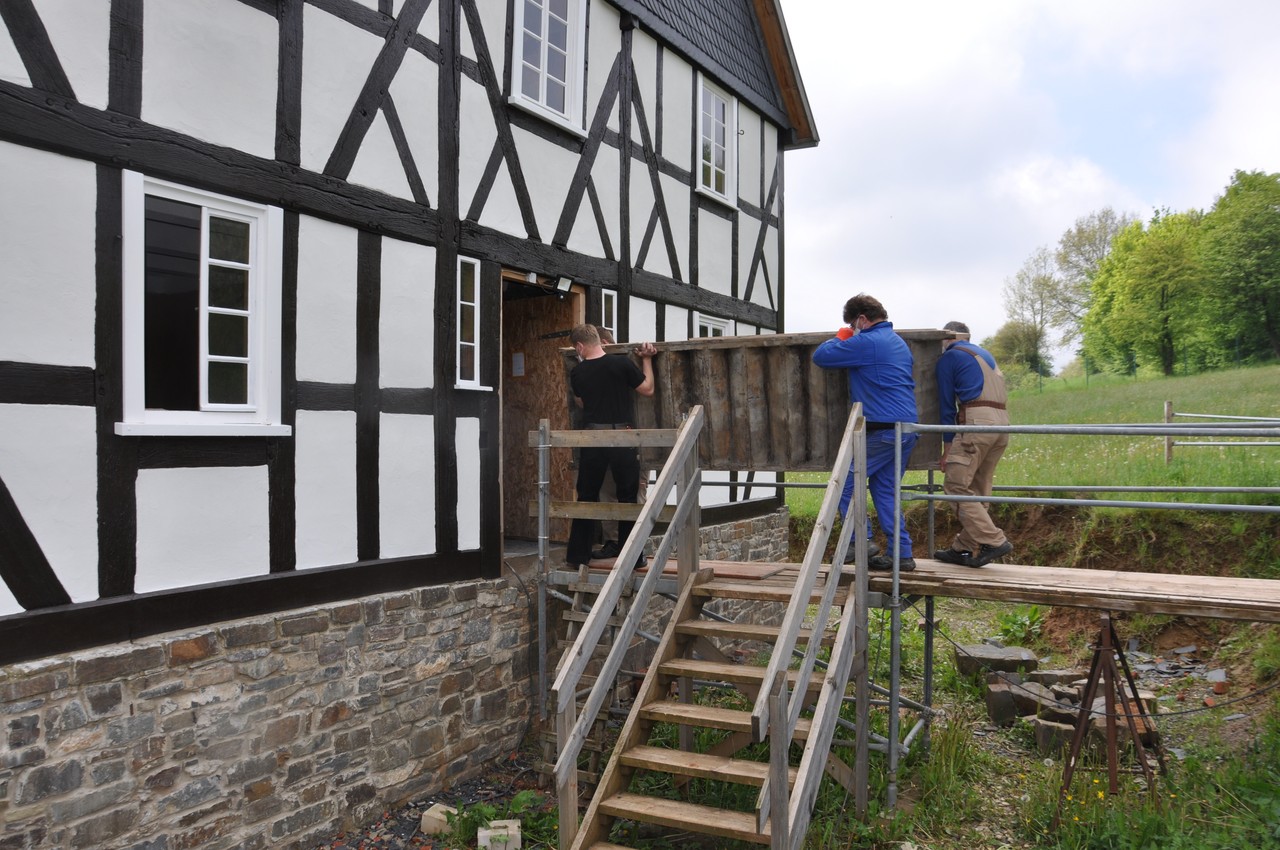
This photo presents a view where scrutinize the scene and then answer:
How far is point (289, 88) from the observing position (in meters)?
5.38

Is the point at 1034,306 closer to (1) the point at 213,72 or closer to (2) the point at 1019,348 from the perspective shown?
(2) the point at 1019,348

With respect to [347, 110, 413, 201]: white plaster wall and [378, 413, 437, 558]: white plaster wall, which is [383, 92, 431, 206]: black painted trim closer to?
[347, 110, 413, 201]: white plaster wall

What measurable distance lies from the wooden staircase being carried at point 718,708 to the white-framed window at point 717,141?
550cm

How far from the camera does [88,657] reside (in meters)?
4.31

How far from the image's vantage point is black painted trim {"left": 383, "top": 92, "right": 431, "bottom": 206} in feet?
19.9

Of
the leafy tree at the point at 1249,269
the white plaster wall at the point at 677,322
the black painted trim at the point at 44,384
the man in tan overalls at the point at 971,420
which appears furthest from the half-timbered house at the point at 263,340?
the leafy tree at the point at 1249,269

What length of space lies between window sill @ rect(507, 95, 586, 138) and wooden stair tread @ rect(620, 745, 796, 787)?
16.7 feet

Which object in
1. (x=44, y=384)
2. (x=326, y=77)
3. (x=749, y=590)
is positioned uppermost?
(x=326, y=77)

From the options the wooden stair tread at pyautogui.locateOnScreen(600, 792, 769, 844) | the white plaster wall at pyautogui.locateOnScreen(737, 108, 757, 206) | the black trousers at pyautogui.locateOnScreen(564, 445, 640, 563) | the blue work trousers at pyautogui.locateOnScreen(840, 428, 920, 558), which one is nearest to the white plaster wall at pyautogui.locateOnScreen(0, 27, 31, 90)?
the black trousers at pyautogui.locateOnScreen(564, 445, 640, 563)

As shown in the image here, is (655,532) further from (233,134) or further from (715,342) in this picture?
(233,134)

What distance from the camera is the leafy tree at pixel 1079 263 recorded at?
48469 mm

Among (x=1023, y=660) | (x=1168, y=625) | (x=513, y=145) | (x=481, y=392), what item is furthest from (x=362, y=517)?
(x=1168, y=625)

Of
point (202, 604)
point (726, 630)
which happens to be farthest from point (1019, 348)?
point (202, 604)

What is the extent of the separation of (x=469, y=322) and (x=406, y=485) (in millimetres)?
1422
